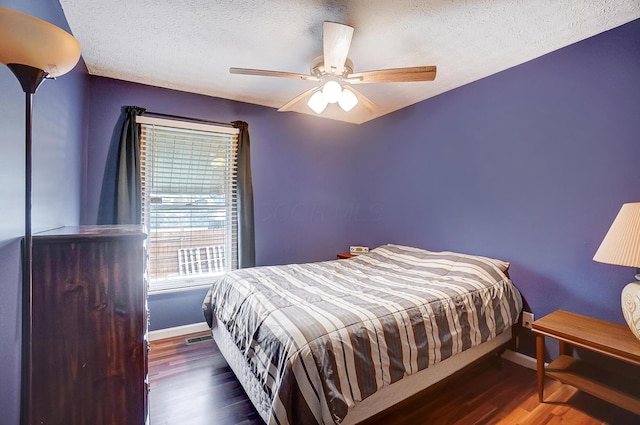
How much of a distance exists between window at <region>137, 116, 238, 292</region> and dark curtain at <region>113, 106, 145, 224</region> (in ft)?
0.31

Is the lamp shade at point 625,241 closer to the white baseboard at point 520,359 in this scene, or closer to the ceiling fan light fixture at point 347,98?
the white baseboard at point 520,359

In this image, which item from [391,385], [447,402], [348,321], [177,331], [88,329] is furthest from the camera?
[177,331]

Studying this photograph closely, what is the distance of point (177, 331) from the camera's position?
293 cm

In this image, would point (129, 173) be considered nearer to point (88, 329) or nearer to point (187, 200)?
point (187, 200)

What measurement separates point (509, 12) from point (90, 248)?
2.63 meters

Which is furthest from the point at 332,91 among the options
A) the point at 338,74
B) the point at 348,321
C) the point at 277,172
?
the point at 277,172

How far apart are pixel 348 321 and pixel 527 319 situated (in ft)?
6.15

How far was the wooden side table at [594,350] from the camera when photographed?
1589 mm

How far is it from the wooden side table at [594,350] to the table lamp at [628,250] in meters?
0.14

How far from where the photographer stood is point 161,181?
295 cm

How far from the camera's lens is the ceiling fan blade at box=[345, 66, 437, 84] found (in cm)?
187

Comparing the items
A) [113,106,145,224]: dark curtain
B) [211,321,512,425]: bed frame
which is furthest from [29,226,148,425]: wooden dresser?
[113,106,145,224]: dark curtain

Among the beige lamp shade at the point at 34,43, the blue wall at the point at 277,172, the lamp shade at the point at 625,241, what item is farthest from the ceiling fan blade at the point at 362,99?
the lamp shade at the point at 625,241

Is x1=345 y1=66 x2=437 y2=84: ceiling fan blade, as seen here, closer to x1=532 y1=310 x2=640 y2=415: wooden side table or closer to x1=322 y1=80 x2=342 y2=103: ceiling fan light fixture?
x1=322 y1=80 x2=342 y2=103: ceiling fan light fixture
